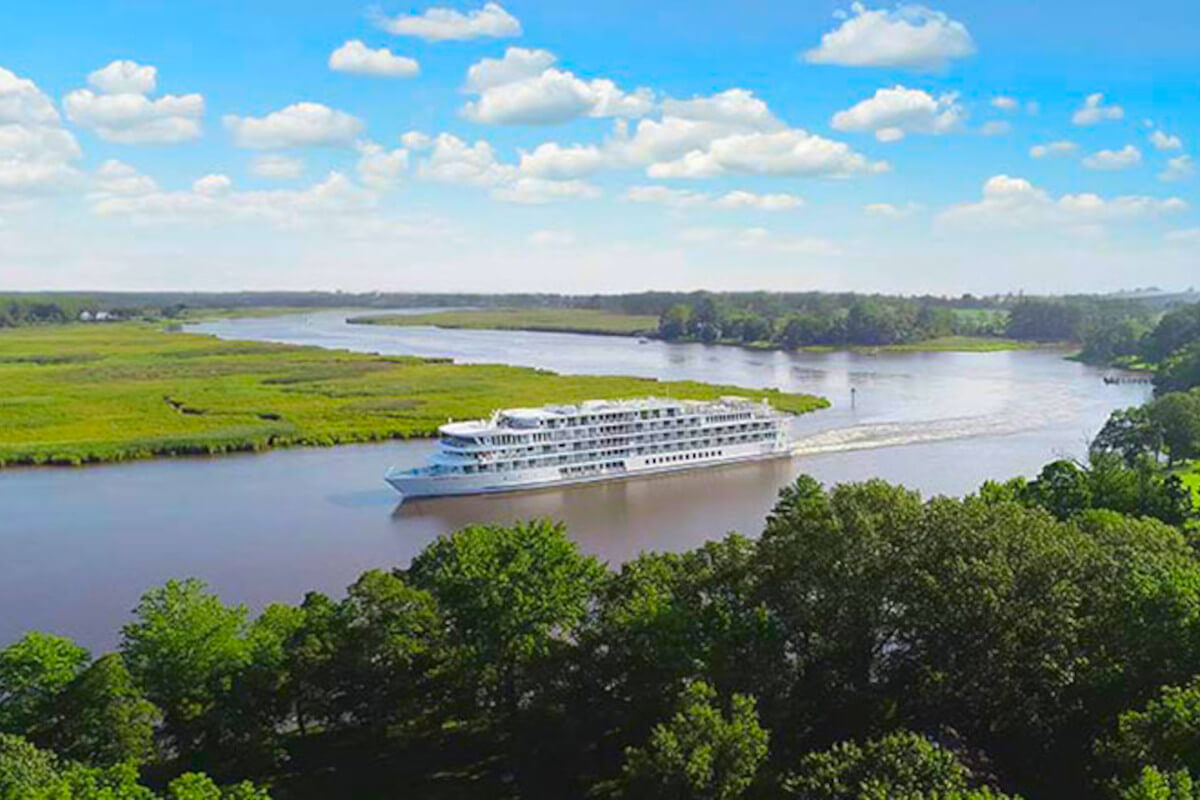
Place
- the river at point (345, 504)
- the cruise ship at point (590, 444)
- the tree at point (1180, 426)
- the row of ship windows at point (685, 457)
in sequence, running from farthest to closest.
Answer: the row of ship windows at point (685, 457), the tree at point (1180, 426), the cruise ship at point (590, 444), the river at point (345, 504)

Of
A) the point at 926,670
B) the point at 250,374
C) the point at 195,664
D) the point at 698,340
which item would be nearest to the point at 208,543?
the point at 195,664

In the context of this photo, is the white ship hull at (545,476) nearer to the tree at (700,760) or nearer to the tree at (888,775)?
the tree at (700,760)

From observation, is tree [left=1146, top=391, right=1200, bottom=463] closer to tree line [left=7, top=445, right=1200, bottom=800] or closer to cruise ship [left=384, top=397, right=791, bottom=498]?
cruise ship [left=384, top=397, right=791, bottom=498]

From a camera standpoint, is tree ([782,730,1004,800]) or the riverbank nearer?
tree ([782,730,1004,800])

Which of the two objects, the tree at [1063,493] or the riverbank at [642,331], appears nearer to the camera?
the tree at [1063,493]

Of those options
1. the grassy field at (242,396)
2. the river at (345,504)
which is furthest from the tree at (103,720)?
the grassy field at (242,396)

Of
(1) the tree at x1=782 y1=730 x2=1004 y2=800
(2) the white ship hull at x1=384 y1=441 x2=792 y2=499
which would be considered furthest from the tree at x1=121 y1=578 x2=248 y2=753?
(2) the white ship hull at x1=384 y1=441 x2=792 y2=499

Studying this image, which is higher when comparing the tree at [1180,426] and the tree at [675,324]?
the tree at [675,324]
